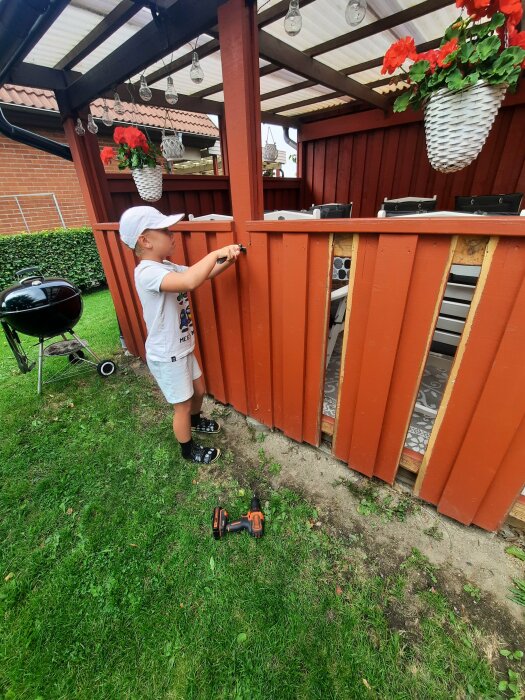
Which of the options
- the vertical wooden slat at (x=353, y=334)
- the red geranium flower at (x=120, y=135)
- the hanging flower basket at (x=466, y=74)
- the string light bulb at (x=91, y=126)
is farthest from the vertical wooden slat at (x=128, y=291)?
the hanging flower basket at (x=466, y=74)

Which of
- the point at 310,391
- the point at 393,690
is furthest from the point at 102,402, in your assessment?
the point at 393,690

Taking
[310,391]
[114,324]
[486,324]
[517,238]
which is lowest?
[114,324]

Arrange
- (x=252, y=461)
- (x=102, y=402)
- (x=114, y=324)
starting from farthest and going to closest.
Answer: (x=114, y=324), (x=102, y=402), (x=252, y=461)

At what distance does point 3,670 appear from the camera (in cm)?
125

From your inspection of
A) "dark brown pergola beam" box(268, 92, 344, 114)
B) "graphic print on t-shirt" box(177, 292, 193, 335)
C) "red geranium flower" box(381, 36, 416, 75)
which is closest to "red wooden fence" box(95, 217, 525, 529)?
"graphic print on t-shirt" box(177, 292, 193, 335)

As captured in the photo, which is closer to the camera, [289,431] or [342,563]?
[342,563]

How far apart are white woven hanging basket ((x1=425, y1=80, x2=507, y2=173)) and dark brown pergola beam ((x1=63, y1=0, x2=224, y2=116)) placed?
118 cm

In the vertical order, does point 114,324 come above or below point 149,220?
below

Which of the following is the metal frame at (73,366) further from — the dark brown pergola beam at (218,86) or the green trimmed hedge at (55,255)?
the dark brown pergola beam at (218,86)

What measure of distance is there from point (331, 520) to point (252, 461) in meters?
0.68

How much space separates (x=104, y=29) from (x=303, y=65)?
1.54 m

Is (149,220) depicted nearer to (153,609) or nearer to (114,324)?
(153,609)

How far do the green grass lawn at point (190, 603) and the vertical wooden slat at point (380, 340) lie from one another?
21.6 inches

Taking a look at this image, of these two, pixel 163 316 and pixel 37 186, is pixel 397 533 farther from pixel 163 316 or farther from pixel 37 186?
pixel 37 186
